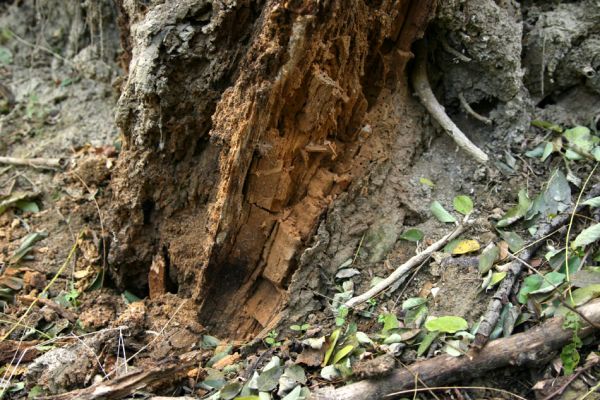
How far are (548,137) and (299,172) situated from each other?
1320 millimetres

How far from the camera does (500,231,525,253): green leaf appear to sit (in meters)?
2.54

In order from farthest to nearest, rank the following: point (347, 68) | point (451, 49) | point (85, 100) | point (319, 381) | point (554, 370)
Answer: point (85, 100)
point (451, 49)
point (347, 68)
point (319, 381)
point (554, 370)

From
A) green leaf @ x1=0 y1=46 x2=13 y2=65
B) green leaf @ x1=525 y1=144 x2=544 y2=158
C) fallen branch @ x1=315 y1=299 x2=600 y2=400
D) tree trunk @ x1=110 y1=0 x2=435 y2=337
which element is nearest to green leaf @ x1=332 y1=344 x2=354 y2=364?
fallen branch @ x1=315 y1=299 x2=600 y2=400

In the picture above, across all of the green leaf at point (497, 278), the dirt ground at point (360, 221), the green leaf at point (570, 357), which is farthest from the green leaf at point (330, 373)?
the green leaf at point (570, 357)

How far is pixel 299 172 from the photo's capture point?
2648 millimetres

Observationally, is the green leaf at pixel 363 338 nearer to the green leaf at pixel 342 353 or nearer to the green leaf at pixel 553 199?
the green leaf at pixel 342 353

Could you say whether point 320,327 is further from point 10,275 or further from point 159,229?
point 10,275

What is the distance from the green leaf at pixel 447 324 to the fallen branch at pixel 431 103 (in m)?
0.93

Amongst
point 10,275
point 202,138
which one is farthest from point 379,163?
point 10,275

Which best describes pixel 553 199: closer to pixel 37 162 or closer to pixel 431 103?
pixel 431 103

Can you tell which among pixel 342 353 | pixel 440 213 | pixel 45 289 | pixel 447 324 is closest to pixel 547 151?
pixel 440 213

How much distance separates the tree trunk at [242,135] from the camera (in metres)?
2.37

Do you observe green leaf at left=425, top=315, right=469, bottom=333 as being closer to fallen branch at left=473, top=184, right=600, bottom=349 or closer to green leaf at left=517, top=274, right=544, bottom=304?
fallen branch at left=473, top=184, right=600, bottom=349

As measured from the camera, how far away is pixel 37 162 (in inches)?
133
